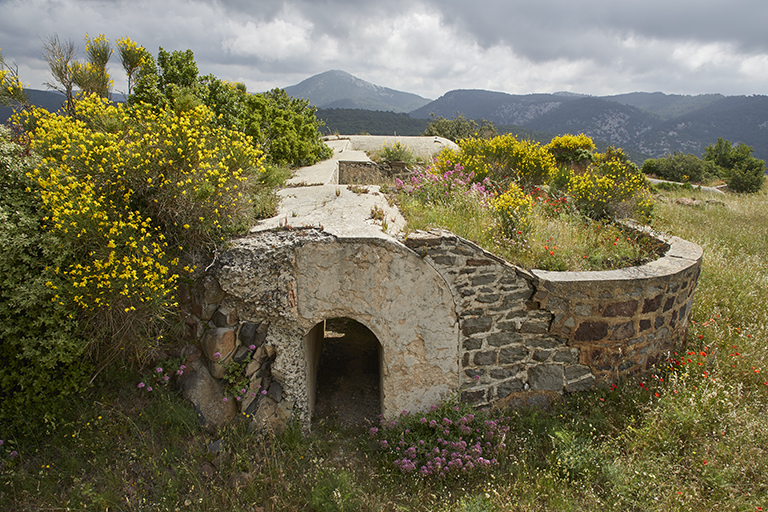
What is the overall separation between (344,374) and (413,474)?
254 cm

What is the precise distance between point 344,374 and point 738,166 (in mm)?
24864

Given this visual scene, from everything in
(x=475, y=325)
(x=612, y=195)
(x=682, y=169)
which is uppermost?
(x=682, y=169)

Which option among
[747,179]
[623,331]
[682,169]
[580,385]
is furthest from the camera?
[682,169]

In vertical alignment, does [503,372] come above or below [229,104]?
below

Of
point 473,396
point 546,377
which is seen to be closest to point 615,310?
point 546,377

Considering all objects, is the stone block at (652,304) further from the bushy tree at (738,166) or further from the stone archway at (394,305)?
the bushy tree at (738,166)

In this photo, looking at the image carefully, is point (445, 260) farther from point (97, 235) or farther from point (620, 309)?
point (97, 235)

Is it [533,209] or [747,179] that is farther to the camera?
[747,179]

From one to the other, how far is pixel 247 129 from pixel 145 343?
5.26 meters

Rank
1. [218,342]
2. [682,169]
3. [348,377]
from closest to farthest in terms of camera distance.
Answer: [218,342] < [348,377] < [682,169]

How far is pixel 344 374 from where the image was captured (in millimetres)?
6445

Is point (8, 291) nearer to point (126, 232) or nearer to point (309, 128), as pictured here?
point (126, 232)

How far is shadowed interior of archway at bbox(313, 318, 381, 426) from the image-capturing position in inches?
213

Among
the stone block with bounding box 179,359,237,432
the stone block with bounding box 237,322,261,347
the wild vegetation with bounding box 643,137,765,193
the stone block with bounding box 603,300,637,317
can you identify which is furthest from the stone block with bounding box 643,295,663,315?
the wild vegetation with bounding box 643,137,765,193
